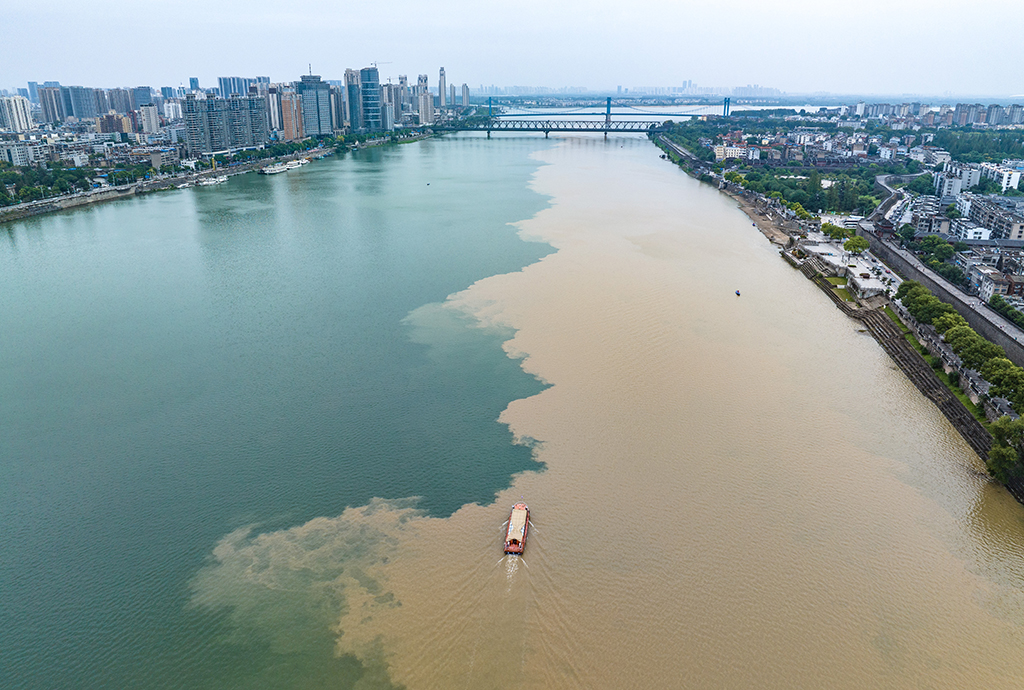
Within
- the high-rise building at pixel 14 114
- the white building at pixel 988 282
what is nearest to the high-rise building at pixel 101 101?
the high-rise building at pixel 14 114

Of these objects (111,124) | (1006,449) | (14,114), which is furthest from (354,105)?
(1006,449)

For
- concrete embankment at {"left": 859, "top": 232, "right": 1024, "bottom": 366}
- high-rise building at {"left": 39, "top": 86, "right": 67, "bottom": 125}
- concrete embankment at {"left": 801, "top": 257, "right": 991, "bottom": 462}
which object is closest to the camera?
concrete embankment at {"left": 801, "top": 257, "right": 991, "bottom": 462}

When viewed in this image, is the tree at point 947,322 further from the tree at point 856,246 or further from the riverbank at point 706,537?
the tree at point 856,246

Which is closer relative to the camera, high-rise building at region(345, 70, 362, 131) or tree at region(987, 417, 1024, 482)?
tree at region(987, 417, 1024, 482)

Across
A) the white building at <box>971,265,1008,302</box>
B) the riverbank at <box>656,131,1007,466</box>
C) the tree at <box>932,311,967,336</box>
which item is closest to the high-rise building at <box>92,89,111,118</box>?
the riverbank at <box>656,131,1007,466</box>

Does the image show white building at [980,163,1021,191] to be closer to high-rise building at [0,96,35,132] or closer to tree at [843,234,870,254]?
tree at [843,234,870,254]

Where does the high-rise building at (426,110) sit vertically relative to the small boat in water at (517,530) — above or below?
above

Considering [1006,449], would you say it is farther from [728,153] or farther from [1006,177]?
[728,153]
